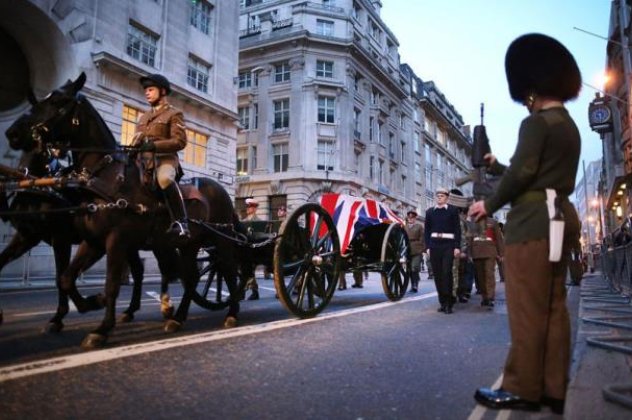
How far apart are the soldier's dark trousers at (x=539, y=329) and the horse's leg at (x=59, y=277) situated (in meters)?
4.09

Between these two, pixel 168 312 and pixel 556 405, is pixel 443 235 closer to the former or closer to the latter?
pixel 168 312

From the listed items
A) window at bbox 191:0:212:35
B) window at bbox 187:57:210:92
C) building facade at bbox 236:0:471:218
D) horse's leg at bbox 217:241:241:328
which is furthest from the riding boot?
building facade at bbox 236:0:471:218

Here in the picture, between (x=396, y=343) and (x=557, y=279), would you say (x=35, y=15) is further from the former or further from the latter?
→ (x=557, y=279)

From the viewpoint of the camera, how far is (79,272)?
4.38m

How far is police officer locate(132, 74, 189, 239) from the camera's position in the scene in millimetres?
4586

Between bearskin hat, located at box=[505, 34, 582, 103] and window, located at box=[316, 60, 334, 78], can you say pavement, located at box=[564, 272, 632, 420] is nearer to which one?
bearskin hat, located at box=[505, 34, 582, 103]

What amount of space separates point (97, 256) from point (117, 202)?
2.81ft

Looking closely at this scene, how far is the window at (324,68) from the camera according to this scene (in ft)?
128

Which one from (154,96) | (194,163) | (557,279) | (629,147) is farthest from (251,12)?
(557,279)

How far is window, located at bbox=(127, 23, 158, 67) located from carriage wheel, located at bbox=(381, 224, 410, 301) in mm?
18753

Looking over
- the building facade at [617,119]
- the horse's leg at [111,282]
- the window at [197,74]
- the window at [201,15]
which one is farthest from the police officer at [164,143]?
the building facade at [617,119]

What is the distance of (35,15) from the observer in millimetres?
18031

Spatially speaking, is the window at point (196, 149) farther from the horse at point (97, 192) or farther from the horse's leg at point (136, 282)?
the horse at point (97, 192)

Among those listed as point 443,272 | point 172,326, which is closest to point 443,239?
point 443,272
